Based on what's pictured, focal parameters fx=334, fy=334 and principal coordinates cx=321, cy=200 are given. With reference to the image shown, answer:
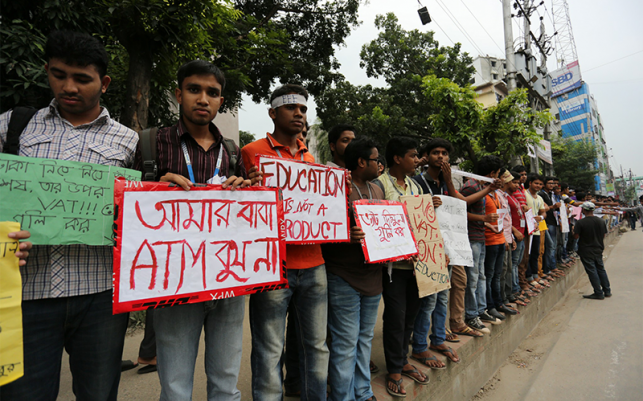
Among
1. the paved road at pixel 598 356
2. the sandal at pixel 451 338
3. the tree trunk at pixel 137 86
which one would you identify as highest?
the tree trunk at pixel 137 86

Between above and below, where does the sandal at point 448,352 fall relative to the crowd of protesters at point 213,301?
below

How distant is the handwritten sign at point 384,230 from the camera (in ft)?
7.68

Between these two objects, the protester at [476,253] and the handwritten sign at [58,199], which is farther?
the protester at [476,253]

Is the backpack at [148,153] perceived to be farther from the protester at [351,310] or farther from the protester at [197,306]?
the protester at [351,310]

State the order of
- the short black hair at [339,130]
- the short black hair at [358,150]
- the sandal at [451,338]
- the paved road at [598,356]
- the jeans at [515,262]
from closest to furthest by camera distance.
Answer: the short black hair at [358,150] < the short black hair at [339,130] < the sandal at [451,338] < the paved road at [598,356] < the jeans at [515,262]

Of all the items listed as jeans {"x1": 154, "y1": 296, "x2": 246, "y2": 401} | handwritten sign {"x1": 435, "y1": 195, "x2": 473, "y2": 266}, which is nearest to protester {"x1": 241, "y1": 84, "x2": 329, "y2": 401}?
jeans {"x1": 154, "y1": 296, "x2": 246, "y2": 401}

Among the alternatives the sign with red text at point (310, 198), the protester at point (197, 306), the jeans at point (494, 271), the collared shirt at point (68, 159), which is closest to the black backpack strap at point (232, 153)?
the protester at point (197, 306)

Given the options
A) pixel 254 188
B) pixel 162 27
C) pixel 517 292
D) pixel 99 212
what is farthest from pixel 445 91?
pixel 99 212

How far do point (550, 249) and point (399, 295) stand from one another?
6.92 metres

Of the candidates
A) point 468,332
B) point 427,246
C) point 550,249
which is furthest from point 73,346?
point 550,249

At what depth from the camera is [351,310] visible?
7.34 feet

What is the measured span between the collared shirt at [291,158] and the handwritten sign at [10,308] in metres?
1.19

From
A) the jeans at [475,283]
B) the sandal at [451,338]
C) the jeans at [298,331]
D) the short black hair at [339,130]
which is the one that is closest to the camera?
the jeans at [298,331]

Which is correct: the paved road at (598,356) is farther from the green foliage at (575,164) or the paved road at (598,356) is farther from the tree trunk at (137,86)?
the green foliage at (575,164)
